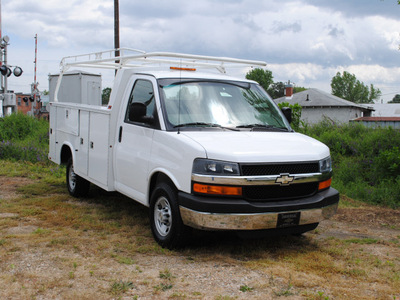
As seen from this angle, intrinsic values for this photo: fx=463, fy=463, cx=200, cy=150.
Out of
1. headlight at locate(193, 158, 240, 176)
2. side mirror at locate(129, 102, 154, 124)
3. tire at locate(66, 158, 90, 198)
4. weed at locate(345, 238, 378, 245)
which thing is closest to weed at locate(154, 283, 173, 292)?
headlight at locate(193, 158, 240, 176)

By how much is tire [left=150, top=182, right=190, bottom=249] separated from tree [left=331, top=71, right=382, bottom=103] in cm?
9181

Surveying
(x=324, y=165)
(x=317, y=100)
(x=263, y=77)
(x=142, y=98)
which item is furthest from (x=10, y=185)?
(x=263, y=77)

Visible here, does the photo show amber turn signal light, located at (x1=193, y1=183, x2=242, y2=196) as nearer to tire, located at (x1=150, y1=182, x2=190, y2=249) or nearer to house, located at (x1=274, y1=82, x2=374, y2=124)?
tire, located at (x1=150, y1=182, x2=190, y2=249)

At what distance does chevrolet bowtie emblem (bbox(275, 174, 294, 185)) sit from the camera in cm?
487

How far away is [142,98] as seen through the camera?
20.1 feet

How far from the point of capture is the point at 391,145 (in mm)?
11078

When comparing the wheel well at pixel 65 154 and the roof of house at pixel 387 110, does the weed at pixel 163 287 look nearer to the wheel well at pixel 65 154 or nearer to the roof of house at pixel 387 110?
the wheel well at pixel 65 154

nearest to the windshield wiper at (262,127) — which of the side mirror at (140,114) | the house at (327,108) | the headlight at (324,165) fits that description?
the headlight at (324,165)

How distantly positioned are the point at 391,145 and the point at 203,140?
299 inches

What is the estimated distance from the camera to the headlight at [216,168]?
4.74 metres

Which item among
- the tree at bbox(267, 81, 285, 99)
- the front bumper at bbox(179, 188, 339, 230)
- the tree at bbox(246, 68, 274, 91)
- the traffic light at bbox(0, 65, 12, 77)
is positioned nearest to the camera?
the front bumper at bbox(179, 188, 339, 230)

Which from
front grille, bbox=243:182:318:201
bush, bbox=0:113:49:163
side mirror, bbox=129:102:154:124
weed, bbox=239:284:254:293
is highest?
side mirror, bbox=129:102:154:124

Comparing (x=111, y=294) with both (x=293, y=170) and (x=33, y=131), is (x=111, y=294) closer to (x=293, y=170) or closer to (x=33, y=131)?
(x=293, y=170)

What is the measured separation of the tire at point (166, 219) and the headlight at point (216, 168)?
21.4 inches
